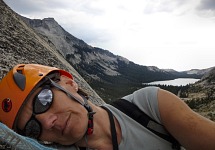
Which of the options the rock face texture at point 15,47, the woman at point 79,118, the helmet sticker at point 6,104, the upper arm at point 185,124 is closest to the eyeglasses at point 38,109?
the woman at point 79,118

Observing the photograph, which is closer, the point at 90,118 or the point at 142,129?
the point at 142,129

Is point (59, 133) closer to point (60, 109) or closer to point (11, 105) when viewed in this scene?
point (60, 109)

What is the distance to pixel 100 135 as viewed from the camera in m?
3.93

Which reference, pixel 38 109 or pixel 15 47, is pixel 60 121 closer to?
pixel 38 109

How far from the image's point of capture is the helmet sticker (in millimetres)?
3557

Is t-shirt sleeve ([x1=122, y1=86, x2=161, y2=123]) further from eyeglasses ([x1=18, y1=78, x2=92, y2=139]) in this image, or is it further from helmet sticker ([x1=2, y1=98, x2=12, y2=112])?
helmet sticker ([x1=2, y1=98, x2=12, y2=112])

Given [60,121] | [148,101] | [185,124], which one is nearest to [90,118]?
[60,121]

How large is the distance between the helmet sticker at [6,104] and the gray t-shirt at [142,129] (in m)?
1.47

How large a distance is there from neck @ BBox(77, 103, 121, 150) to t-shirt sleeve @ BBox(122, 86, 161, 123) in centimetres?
44

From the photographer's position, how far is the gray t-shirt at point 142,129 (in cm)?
366

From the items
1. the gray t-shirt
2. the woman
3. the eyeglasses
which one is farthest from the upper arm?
the eyeglasses

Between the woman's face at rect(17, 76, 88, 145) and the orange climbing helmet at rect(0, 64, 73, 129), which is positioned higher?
the orange climbing helmet at rect(0, 64, 73, 129)

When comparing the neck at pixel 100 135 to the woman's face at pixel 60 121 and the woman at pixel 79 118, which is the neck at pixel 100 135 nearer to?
the woman at pixel 79 118

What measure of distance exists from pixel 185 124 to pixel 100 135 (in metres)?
1.21
